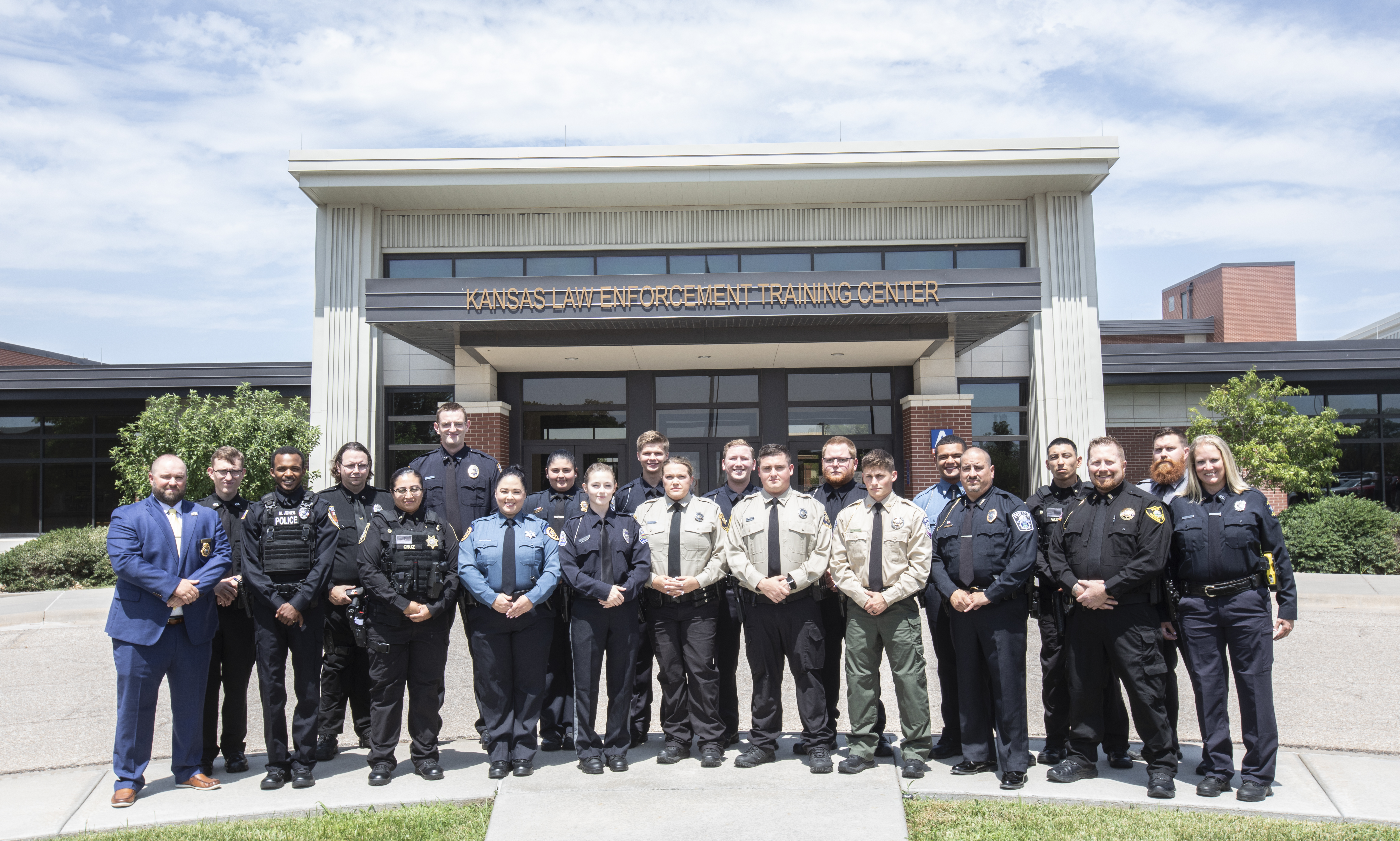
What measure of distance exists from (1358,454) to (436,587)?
20.7 metres

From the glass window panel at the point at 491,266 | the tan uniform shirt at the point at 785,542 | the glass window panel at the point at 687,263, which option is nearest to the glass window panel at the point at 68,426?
the glass window panel at the point at 491,266

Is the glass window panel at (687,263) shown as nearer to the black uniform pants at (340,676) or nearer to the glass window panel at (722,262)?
the glass window panel at (722,262)

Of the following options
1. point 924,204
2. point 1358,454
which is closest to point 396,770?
point 924,204

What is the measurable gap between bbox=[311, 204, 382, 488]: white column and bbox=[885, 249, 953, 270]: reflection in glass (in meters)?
9.45

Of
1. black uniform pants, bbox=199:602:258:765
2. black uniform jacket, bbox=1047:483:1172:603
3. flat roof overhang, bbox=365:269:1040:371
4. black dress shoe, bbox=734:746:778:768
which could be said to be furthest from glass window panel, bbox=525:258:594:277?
black uniform jacket, bbox=1047:483:1172:603

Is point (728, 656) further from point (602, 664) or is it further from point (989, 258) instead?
point (989, 258)

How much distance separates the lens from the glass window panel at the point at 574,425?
16969 mm

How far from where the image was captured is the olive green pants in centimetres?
532

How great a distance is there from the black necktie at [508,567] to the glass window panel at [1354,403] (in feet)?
64.8

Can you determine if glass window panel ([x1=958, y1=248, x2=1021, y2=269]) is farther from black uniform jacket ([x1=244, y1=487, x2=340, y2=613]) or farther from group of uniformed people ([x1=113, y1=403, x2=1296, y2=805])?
black uniform jacket ([x1=244, y1=487, x2=340, y2=613])

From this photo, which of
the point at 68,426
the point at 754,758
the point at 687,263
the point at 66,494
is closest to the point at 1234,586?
the point at 754,758

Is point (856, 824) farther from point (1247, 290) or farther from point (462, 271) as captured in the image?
point (1247, 290)

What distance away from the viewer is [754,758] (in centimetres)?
544

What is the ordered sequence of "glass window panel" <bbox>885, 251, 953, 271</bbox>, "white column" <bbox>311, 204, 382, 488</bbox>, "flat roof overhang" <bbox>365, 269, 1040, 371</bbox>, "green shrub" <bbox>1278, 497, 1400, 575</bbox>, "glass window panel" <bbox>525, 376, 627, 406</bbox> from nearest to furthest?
"green shrub" <bbox>1278, 497, 1400, 575</bbox>, "flat roof overhang" <bbox>365, 269, 1040, 371</bbox>, "white column" <bbox>311, 204, 382, 488</bbox>, "glass window panel" <bbox>885, 251, 953, 271</bbox>, "glass window panel" <bbox>525, 376, 627, 406</bbox>
